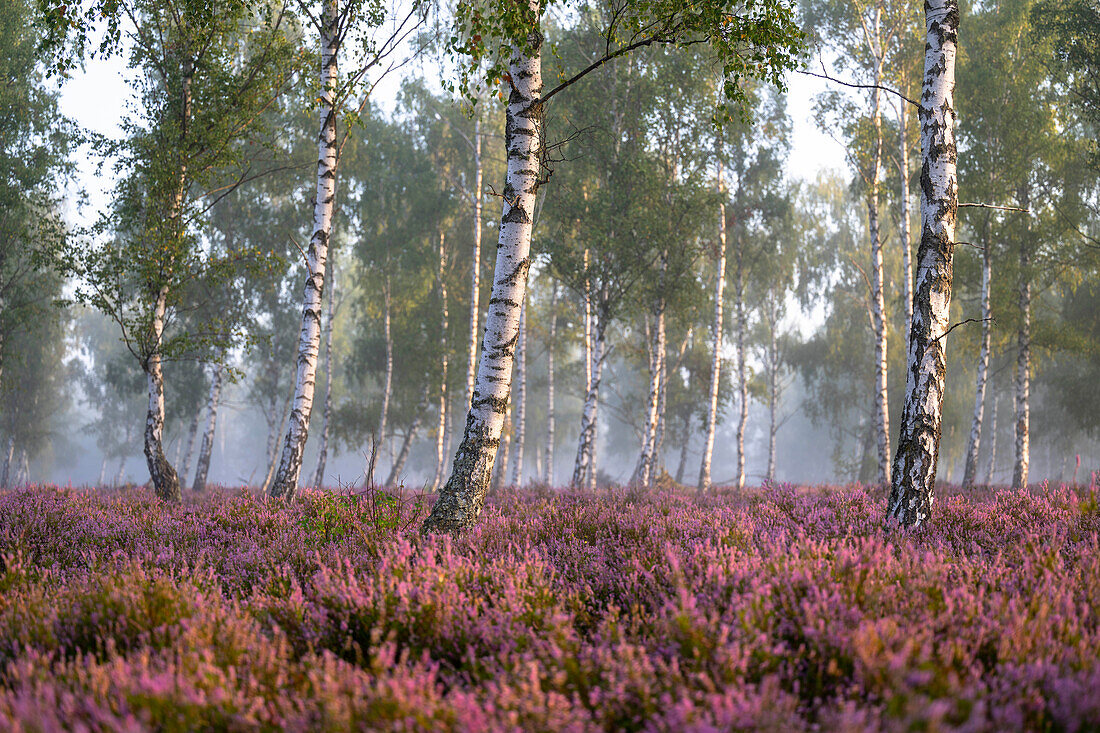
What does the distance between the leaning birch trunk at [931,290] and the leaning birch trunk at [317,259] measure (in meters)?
8.14

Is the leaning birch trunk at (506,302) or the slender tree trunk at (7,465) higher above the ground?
the leaning birch trunk at (506,302)

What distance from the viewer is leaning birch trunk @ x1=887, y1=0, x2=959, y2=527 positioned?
5656mm

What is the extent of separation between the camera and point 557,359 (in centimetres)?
3281

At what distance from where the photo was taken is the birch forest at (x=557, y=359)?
2529 millimetres

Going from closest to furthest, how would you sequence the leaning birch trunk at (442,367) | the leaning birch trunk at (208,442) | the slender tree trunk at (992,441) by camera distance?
the leaning birch trunk at (208,442), the leaning birch trunk at (442,367), the slender tree trunk at (992,441)

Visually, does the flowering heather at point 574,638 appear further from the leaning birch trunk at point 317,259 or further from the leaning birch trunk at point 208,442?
the leaning birch trunk at point 208,442

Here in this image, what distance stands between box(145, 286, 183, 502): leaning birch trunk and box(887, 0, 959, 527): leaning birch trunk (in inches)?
430

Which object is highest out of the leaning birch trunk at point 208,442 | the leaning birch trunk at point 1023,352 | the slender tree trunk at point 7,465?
the leaning birch trunk at point 1023,352

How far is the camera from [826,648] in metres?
2.72

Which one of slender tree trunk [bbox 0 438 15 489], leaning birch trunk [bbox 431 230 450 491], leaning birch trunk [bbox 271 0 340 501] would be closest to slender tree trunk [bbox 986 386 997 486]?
leaning birch trunk [bbox 431 230 450 491]

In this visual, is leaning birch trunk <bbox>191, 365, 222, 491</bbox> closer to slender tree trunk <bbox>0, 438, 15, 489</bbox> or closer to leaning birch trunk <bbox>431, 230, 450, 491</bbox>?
leaning birch trunk <bbox>431, 230, 450, 491</bbox>

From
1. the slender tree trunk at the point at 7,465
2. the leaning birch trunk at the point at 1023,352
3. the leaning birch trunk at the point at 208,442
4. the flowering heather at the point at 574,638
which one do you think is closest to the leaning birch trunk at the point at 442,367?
the leaning birch trunk at the point at 208,442

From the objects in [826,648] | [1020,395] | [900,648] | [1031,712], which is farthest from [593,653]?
[1020,395]

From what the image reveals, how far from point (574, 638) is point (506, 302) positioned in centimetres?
366
